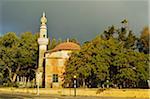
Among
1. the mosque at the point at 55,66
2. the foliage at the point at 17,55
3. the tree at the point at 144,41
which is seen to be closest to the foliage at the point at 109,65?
the tree at the point at 144,41

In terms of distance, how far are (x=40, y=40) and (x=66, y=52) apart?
10.9 meters

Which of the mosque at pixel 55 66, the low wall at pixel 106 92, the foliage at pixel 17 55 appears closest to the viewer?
the low wall at pixel 106 92

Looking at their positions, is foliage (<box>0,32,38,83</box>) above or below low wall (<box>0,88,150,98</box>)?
above

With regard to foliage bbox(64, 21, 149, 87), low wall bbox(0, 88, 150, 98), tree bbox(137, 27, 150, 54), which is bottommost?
low wall bbox(0, 88, 150, 98)

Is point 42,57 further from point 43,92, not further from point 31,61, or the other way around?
point 43,92

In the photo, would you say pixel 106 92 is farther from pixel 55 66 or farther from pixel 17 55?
pixel 17 55

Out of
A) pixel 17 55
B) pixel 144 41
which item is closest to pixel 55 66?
pixel 17 55

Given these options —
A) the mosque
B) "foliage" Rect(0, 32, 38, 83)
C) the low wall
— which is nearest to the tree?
the low wall

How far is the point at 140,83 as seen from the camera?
55281mm

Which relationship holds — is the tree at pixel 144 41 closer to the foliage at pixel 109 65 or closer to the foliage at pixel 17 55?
the foliage at pixel 109 65

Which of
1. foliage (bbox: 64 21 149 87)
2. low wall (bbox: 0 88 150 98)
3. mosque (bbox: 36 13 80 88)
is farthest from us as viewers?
mosque (bbox: 36 13 80 88)

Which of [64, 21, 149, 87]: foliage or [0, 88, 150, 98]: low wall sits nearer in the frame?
[0, 88, 150, 98]: low wall

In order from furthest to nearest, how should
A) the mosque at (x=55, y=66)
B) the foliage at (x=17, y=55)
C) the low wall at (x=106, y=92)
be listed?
the foliage at (x=17, y=55), the mosque at (x=55, y=66), the low wall at (x=106, y=92)

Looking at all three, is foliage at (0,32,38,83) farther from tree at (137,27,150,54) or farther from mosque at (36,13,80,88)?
tree at (137,27,150,54)
